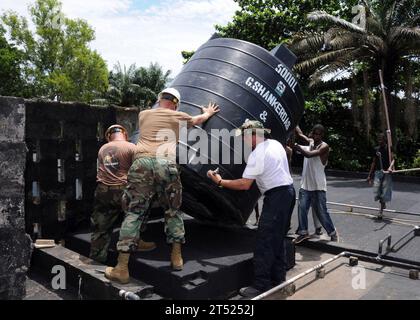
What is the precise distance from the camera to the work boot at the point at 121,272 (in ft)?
11.0

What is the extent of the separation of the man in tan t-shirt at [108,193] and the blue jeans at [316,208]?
234 cm

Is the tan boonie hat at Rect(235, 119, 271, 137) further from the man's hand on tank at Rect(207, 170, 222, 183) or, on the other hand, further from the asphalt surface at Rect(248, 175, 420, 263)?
the asphalt surface at Rect(248, 175, 420, 263)

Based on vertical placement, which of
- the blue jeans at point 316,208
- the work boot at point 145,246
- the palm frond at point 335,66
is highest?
the palm frond at point 335,66

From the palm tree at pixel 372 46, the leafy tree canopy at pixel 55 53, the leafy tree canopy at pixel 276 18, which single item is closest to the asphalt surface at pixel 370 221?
the palm tree at pixel 372 46

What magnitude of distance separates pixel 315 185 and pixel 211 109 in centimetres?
223

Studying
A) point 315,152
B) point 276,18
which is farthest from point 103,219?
point 276,18

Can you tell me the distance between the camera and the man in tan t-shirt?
3977 mm

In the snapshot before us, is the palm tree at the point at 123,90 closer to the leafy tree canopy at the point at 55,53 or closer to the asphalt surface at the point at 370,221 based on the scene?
the leafy tree canopy at the point at 55,53

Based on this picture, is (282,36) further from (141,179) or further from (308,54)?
(141,179)

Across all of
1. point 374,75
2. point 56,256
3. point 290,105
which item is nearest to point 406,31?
point 374,75

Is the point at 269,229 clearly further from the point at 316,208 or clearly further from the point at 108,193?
the point at 316,208

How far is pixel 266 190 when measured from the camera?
372cm

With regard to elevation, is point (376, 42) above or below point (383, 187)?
above

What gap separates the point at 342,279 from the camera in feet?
13.8
